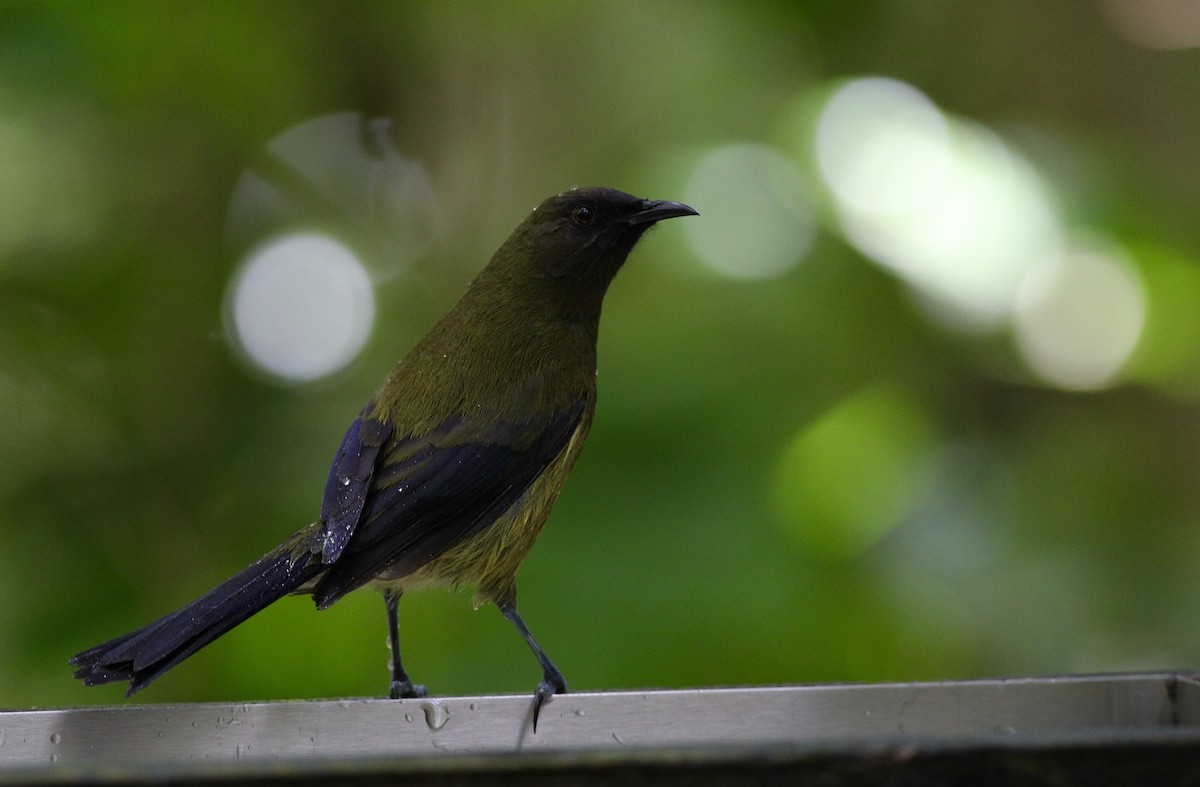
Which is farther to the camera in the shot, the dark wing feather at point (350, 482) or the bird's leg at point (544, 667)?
the bird's leg at point (544, 667)

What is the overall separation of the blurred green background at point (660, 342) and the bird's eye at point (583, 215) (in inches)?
27.1

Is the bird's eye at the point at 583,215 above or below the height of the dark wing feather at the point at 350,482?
above

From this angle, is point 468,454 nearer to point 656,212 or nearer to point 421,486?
point 421,486

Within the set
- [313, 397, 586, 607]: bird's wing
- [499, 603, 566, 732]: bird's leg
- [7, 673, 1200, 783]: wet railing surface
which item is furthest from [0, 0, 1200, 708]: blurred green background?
[7, 673, 1200, 783]: wet railing surface

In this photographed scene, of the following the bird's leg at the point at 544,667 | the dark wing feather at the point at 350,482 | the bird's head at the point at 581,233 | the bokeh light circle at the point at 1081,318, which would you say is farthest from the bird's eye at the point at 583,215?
the bokeh light circle at the point at 1081,318

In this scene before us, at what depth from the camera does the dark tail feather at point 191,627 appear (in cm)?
212

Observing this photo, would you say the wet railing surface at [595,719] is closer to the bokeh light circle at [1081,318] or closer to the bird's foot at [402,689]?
the bird's foot at [402,689]

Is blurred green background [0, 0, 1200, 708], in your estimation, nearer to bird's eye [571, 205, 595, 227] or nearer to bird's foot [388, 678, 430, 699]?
bird's foot [388, 678, 430, 699]

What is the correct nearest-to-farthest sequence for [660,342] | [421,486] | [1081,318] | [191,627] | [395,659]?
[191,627], [421,486], [395,659], [1081,318], [660,342]

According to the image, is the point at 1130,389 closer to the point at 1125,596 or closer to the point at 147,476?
the point at 1125,596

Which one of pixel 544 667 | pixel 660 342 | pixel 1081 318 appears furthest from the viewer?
pixel 660 342

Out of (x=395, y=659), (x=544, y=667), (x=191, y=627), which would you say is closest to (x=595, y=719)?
(x=544, y=667)

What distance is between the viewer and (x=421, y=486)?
2.43 m

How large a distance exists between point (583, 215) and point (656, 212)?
0.55 ft
